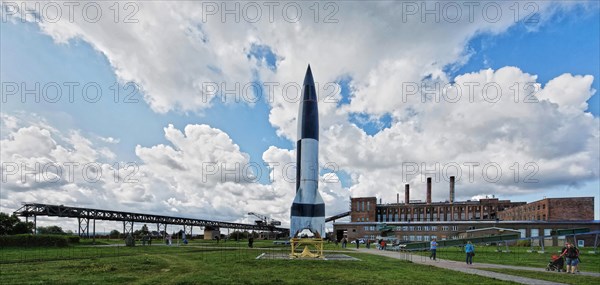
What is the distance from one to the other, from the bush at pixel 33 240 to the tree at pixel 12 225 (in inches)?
472

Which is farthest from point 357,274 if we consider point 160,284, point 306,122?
point 306,122

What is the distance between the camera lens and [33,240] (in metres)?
40.0

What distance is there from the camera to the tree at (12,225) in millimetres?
49469

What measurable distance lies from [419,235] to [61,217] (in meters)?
78.3

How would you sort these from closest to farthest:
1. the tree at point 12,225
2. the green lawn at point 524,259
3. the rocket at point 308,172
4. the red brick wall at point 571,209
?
the green lawn at point 524,259
the rocket at point 308,172
the tree at point 12,225
the red brick wall at point 571,209

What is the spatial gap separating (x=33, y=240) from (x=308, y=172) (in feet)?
90.3

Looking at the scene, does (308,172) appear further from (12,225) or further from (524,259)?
(12,225)

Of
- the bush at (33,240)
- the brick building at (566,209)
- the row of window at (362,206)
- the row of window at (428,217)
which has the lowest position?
the row of window at (428,217)

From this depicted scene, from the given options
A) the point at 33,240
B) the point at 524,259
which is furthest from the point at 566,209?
the point at 33,240

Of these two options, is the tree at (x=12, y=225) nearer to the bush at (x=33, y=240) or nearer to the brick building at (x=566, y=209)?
the bush at (x=33, y=240)

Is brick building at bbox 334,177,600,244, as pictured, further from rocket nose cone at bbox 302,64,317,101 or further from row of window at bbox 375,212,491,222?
rocket nose cone at bbox 302,64,317,101

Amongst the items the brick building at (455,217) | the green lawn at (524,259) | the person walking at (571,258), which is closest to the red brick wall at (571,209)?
the brick building at (455,217)

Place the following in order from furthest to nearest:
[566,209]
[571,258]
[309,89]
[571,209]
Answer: [566,209], [571,209], [309,89], [571,258]

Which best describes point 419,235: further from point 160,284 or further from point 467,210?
point 160,284
